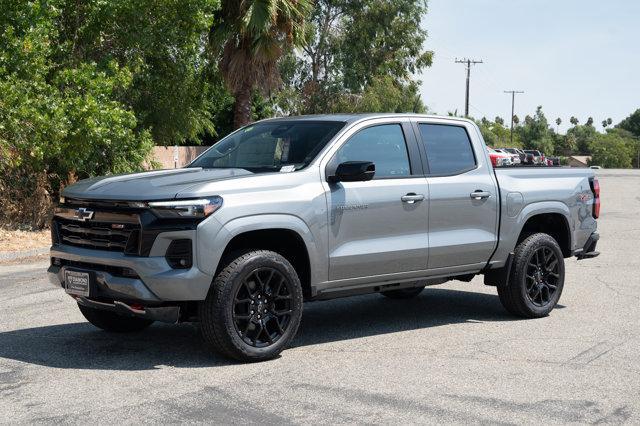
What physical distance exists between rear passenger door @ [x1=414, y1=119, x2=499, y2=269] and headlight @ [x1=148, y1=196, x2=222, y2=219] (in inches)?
90.5

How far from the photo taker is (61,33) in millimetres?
20594

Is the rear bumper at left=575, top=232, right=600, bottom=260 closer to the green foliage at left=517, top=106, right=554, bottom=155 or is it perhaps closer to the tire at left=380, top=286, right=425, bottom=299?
the tire at left=380, top=286, right=425, bottom=299

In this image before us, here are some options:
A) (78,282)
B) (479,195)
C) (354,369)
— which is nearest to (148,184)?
(78,282)

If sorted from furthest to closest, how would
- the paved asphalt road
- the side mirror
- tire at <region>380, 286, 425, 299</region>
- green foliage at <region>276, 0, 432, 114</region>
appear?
1. green foliage at <region>276, 0, 432, 114</region>
2. tire at <region>380, 286, 425, 299</region>
3. the side mirror
4. the paved asphalt road

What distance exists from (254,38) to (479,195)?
61.7 feet

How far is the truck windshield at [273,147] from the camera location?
7.54 m

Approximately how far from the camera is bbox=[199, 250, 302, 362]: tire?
261 inches

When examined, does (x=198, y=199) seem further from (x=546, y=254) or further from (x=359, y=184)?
(x=546, y=254)

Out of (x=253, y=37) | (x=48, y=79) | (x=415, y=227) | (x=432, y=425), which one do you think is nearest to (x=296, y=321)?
(x=415, y=227)

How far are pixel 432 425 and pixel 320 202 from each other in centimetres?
236

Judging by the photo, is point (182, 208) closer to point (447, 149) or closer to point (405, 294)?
point (447, 149)

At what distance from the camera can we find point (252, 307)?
685cm

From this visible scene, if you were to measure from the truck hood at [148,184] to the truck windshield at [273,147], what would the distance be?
1.09 feet

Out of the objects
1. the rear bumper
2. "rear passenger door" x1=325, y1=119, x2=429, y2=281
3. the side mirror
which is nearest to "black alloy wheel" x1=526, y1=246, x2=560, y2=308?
the rear bumper
